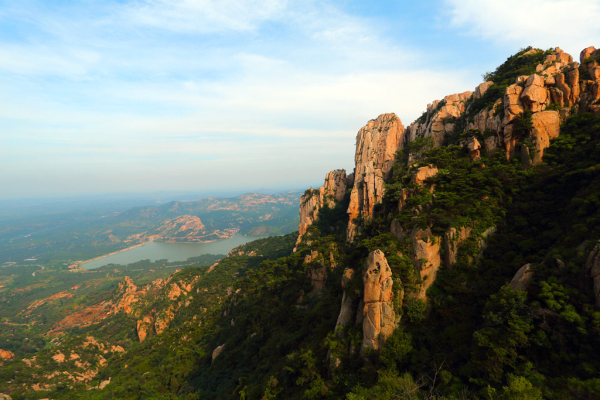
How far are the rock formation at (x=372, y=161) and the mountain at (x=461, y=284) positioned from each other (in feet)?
2.20

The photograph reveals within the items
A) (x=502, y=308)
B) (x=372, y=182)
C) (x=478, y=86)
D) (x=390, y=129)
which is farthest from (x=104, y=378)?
(x=478, y=86)

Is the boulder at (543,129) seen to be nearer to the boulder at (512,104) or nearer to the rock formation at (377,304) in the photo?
the boulder at (512,104)

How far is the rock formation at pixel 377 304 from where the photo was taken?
1464 cm

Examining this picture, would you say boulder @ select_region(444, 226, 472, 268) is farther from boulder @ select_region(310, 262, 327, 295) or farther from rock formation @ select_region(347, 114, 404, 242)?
rock formation @ select_region(347, 114, 404, 242)

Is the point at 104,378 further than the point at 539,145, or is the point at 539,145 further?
the point at 104,378

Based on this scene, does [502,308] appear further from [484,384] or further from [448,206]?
[448,206]

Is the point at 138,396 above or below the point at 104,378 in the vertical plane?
above

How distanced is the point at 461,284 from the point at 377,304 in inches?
237

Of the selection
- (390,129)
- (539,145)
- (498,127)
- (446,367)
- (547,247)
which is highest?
(390,129)

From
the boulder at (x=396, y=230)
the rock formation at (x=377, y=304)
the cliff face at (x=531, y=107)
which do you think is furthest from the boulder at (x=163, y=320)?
the cliff face at (x=531, y=107)

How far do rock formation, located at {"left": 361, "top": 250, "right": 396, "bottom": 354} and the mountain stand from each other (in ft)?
0.24

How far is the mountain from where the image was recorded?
10547mm

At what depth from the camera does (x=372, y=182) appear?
139ft

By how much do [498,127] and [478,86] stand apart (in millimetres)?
14769
